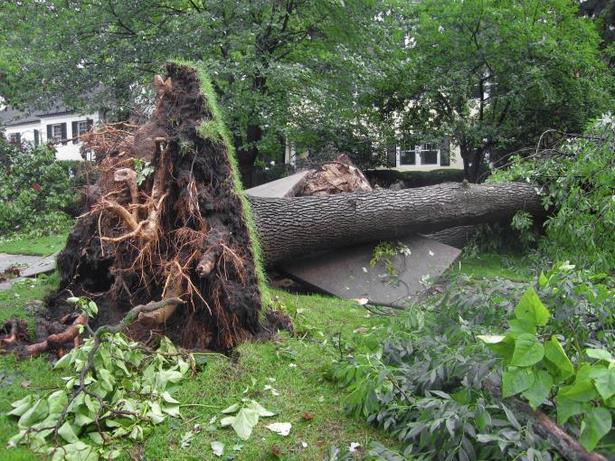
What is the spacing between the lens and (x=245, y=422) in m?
3.12

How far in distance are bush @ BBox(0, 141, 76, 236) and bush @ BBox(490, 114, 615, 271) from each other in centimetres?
973

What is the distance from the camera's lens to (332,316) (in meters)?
5.43

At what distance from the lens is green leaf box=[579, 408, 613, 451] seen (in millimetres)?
2039

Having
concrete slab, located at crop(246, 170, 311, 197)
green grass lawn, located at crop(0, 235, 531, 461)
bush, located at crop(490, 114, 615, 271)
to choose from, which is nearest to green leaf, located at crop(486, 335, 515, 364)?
green grass lawn, located at crop(0, 235, 531, 461)

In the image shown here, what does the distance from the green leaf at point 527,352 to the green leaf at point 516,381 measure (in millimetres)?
54

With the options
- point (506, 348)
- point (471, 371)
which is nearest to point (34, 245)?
point (471, 371)

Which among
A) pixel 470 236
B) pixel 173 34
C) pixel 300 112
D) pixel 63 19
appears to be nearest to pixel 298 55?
pixel 300 112

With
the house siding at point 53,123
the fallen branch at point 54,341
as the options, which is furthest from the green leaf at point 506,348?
the house siding at point 53,123

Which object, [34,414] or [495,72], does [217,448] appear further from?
[495,72]

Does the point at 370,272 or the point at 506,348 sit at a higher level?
the point at 506,348

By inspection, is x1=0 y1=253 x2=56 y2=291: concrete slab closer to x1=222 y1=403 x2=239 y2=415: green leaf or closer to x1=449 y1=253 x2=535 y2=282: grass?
x1=222 y1=403 x2=239 y2=415: green leaf

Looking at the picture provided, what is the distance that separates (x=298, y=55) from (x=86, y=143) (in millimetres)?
7982

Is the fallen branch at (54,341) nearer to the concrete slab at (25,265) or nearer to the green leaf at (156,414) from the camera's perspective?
the green leaf at (156,414)

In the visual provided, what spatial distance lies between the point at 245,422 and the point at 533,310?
5.49 ft
